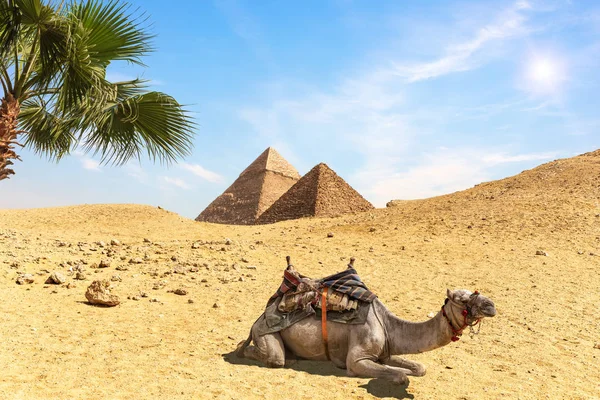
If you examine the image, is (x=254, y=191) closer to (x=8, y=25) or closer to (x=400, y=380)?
(x=8, y=25)

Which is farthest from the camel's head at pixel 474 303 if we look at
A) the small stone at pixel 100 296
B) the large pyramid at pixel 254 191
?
the large pyramid at pixel 254 191

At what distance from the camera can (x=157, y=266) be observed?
1088cm

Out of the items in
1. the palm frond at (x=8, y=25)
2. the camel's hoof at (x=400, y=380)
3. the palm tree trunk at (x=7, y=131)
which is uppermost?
the palm frond at (x=8, y=25)

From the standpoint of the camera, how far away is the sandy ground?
16.3 feet

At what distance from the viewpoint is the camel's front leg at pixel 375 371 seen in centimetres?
461

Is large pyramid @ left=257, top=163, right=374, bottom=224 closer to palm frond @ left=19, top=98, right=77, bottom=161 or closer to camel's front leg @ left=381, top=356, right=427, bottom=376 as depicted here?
palm frond @ left=19, top=98, right=77, bottom=161

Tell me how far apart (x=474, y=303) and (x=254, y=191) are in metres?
45.6

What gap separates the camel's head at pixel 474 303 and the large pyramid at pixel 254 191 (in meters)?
38.6

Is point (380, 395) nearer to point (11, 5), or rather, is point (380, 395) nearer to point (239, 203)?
point (11, 5)

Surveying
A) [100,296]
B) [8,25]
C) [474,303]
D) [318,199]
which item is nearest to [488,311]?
[474,303]

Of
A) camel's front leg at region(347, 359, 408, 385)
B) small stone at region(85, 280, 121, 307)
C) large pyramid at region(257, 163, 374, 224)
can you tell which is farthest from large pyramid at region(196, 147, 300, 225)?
camel's front leg at region(347, 359, 408, 385)

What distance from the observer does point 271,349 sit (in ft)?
17.0

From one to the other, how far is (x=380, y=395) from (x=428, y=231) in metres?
13.2

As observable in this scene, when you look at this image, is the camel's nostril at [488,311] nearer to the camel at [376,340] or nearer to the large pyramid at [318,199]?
the camel at [376,340]
